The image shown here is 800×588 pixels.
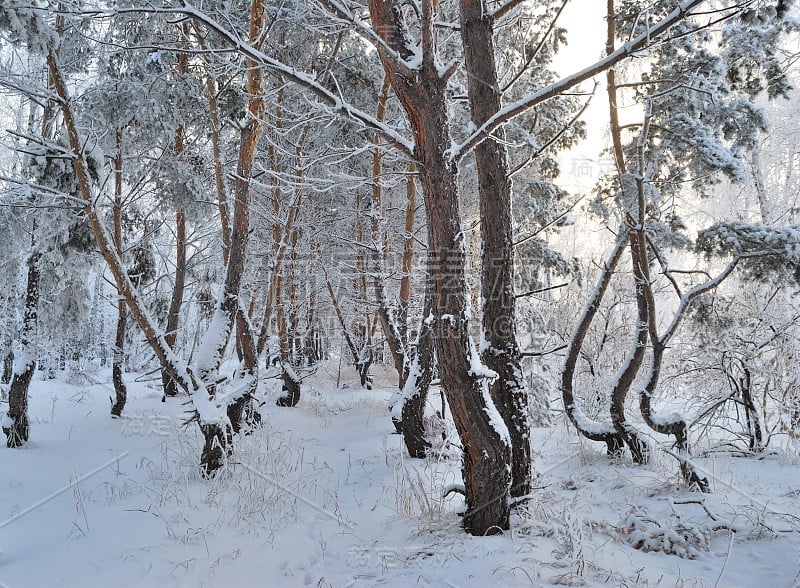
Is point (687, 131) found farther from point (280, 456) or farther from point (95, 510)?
point (95, 510)

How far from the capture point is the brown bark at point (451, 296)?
3639mm

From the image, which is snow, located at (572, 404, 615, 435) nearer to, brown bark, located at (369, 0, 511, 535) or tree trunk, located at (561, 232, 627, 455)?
tree trunk, located at (561, 232, 627, 455)

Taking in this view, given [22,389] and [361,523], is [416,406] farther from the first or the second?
[22,389]

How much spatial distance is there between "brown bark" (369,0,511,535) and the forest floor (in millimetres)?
349

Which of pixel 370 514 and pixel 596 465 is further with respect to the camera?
pixel 596 465

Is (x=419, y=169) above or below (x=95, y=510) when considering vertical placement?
above

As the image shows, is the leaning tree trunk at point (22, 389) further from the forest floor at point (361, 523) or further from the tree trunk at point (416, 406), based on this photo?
the tree trunk at point (416, 406)

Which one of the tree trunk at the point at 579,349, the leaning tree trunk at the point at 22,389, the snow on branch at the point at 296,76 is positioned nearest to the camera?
the snow on branch at the point at 296,76

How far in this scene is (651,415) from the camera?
18.7 feet

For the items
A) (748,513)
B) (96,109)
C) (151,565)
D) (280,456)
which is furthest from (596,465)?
(96,109)

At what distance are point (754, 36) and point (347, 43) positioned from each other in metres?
7.35

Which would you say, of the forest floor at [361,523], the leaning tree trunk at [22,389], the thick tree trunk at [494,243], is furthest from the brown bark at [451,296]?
the leaning tree trunk at [22,389]

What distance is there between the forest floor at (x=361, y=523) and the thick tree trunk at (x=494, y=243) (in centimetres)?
87

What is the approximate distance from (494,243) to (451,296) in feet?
3.59
